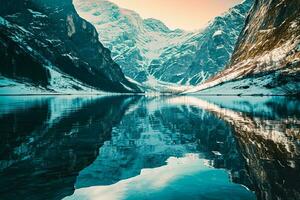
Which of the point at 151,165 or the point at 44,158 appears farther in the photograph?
the point at 44,158

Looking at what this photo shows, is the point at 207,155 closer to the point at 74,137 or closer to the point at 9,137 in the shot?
the point at 74,137

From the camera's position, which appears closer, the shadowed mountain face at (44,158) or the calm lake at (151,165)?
the calm lake at (151,165)

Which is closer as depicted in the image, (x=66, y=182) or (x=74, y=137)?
(x=66, y=182)

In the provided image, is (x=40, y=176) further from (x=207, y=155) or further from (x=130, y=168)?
(x=207, y=155)

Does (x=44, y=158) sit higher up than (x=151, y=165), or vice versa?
(x=44, y=158)

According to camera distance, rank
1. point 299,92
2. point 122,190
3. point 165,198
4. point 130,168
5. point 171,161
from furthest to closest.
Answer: point 299,92 < point 171,161 < point 130,168 < point 122,190 < point 165,198

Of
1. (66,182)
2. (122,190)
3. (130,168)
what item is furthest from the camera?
(130,168)

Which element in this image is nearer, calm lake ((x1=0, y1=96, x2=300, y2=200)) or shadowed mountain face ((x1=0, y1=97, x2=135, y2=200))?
calm lake ((x1=0, y1=96, x2=300, y2=200))

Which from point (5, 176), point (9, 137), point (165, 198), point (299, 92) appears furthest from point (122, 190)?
Answer: point (299, 92)

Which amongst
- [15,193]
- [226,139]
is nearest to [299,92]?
[226,139]
